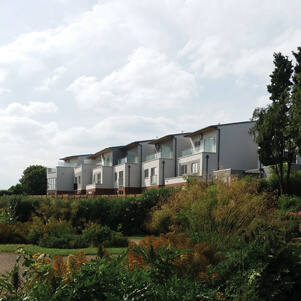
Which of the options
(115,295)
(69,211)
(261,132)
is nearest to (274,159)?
A: (261,132)

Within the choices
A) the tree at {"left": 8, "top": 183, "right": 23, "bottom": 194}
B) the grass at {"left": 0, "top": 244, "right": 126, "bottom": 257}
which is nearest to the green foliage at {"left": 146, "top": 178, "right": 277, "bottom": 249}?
the grass at {"left": 0, "top": 244, "right": 126, "bottom": 257}

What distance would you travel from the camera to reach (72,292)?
3469 millimetres

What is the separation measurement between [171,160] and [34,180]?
34219 millimetres

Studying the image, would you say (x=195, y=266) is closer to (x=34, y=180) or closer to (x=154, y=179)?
(x=154, y=179)

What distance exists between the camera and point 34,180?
64500mm

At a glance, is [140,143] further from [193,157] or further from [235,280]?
[235,280]

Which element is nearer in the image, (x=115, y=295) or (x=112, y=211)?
(x=115, y=295)

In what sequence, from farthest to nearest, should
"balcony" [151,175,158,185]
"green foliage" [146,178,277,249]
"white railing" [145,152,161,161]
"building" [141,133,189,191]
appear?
"balcony" [151,175,158,185] → "white railing" [145,152,161,161] → "building" [141,133,189,191] → "green foliage" [146,178,277,249]

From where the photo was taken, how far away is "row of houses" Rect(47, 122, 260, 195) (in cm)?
3378

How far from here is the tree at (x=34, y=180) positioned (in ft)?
210

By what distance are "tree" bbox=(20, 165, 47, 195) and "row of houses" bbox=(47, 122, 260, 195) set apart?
967 cm

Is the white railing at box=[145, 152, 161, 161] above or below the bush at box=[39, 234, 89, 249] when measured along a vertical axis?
above

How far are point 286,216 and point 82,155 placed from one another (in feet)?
184

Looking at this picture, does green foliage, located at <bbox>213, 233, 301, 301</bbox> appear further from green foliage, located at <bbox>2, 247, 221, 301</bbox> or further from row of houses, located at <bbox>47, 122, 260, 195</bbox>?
row of houses, located at <bbox>47, 122, 260, 195</bbox>
